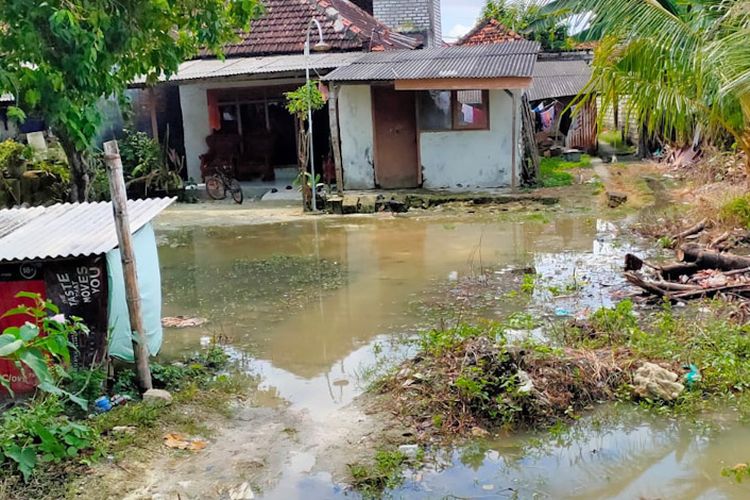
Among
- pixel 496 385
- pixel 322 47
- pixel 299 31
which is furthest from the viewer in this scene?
pixel 299 31

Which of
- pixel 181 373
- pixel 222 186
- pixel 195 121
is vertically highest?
pixel 195 121

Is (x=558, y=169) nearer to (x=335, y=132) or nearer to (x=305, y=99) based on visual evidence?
(x=335, y=132)

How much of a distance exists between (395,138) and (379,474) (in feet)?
36.8

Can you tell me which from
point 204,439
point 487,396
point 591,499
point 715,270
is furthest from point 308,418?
point 715,270

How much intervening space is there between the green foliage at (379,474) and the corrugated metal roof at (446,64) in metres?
9.35

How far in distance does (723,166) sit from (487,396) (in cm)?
1069

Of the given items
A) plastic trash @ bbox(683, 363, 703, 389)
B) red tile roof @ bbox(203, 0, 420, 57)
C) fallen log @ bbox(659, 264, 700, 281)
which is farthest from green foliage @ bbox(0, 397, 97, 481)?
red tile roof @ bbox(203, 0, 420, 57)

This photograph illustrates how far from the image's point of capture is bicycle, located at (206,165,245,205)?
1502 centimetres

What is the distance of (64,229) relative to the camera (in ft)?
18.4

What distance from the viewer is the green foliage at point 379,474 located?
406 centimetres

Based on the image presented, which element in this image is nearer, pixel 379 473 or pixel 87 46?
pixel 379 473

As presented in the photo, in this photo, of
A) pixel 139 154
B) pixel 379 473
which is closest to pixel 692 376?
pixel 379 473

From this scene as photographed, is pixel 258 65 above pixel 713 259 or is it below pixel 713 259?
above

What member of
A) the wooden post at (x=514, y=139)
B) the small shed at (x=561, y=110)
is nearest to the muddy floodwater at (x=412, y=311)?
the wooden post at (x=514, y=139)
